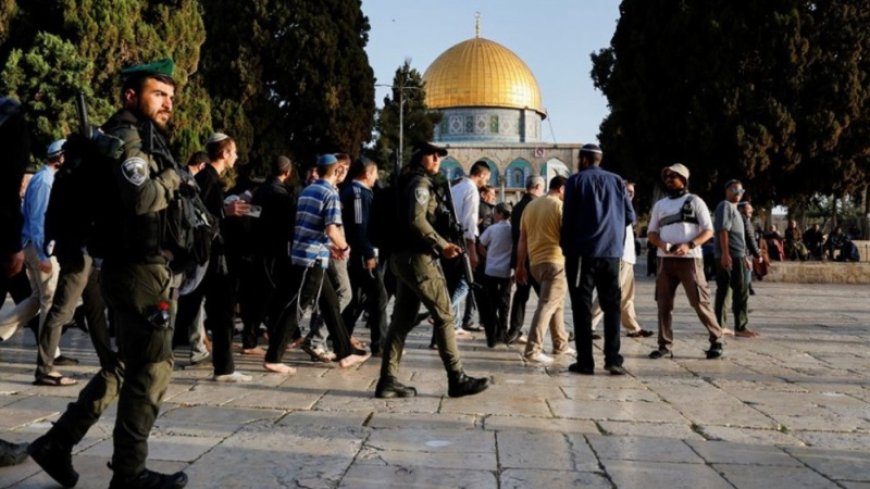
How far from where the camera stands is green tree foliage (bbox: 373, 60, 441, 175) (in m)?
44.1

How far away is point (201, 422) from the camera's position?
15.0 ft

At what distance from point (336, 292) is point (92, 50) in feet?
57.1

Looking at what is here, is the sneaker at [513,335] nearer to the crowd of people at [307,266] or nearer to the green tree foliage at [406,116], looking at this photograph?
the crowd of people at [307,266]

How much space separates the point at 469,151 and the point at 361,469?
69.2 metres

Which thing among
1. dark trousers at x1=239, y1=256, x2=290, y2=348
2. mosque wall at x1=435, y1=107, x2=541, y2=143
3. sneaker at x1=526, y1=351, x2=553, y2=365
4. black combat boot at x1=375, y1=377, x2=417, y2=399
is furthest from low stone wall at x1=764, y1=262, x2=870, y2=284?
mosque wall at x1=435, y1=107, x2=541, y2=143

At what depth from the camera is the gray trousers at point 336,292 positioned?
279 inches

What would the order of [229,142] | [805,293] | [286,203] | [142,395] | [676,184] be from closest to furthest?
[142,395], [229,142], [286,203], [676,184], [805,293]

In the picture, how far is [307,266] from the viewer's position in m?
6.34

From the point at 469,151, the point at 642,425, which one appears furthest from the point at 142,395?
the point at 469,151

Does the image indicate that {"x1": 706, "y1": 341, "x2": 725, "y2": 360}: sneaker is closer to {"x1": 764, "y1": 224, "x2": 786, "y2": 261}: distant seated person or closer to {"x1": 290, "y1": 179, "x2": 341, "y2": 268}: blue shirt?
{"x1": 290, "y1": 179, "x2": 341, "y2": 268}: blue shirt

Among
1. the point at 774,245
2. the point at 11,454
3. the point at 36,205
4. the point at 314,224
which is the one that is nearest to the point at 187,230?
the point at 11,454

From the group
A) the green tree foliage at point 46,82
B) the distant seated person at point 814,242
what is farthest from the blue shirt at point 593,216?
the distant seated person at point 814,242

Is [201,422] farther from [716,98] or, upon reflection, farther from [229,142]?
[716,98]

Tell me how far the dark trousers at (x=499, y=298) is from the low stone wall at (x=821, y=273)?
13489 millimetres
